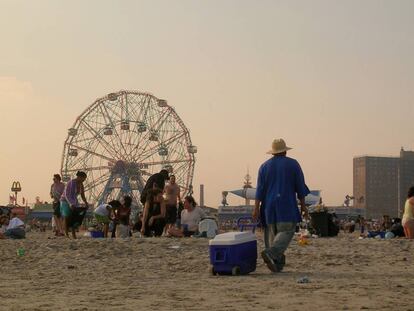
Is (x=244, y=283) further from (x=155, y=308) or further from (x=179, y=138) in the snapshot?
(x=179, y=138)

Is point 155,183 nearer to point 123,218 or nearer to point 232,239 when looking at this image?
point 123,218

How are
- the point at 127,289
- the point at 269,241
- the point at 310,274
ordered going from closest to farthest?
1. the point at 127,289
2. the point at 310,274
3. the point at 269,241

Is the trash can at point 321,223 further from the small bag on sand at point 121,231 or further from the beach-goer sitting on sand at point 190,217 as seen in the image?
the small bag on sand at point 121,231

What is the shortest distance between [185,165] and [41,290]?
50.3 metres

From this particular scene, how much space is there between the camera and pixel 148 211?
598 inches

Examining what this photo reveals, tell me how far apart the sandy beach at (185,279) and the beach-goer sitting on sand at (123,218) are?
11.0 feet

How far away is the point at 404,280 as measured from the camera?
7051 mm

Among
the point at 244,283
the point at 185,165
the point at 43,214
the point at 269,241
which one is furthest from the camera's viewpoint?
the point at 43,214

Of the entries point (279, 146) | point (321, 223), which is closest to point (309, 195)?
point (321, 223)

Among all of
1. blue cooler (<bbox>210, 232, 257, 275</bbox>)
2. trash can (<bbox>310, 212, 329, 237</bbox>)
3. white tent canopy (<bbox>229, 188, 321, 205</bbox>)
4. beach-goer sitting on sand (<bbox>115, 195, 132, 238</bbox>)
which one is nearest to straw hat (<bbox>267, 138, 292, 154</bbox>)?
blue cooler (<bbox>210, 232, 257, 275</bbox>)

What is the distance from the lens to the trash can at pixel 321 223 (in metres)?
18.1

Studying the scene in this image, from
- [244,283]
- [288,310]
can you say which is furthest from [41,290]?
[288,310]

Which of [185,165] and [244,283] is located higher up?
[185,165]

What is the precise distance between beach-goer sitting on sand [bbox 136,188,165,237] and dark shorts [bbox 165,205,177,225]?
358 millimetres
